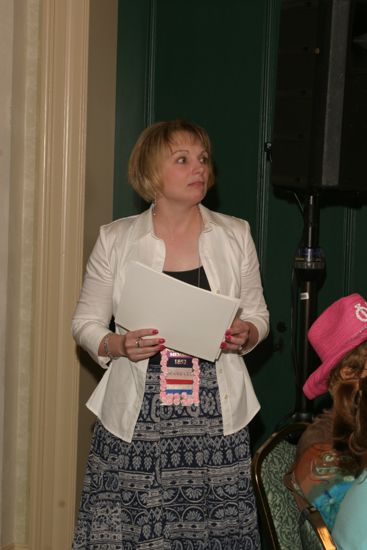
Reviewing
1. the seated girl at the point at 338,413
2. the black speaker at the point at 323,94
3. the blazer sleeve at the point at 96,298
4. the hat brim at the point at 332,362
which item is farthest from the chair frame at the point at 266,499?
the black speaker at the point at 323,94

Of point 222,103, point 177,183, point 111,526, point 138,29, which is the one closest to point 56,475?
point 111,526

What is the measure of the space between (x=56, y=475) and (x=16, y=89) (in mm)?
1432

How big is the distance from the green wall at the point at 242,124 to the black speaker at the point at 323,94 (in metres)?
0.35

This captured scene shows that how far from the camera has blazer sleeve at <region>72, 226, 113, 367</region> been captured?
2555 mm

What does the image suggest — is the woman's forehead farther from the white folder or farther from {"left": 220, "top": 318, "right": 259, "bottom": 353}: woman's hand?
{"left": 220, "top": 318, "right": 259, "bottom": 353}: woman's hand

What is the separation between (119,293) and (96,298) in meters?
0.08

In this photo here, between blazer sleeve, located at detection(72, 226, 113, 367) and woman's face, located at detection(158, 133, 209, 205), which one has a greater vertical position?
woman's face, located at detection(158, 133, 209, 205)

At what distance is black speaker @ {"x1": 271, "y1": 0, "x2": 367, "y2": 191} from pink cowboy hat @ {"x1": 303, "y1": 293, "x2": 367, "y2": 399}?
1.04 m

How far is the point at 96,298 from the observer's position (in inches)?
101

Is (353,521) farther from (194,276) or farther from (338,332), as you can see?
(194,276)

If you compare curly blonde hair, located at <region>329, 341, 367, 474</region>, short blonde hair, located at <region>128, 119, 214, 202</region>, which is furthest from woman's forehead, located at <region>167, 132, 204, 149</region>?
curly blonde hair, located at <region>329, 341, 367, 474</region>

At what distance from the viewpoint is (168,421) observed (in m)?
2.41

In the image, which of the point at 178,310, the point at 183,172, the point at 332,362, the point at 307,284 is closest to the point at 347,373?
the point at 332,362

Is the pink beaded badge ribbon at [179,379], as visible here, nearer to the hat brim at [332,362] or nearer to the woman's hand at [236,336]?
the woman's hand at [236,336]
